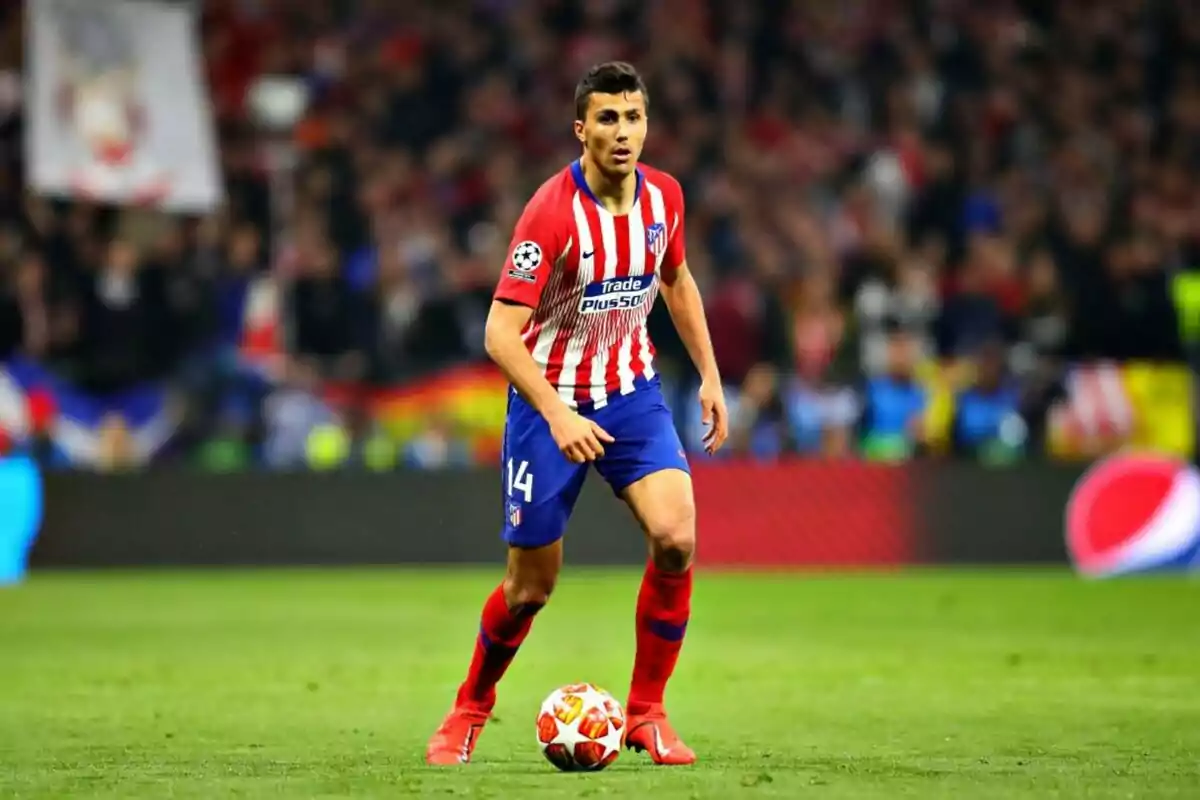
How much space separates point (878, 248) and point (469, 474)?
4.02 m

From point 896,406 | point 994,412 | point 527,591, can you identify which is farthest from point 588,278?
point 994,412

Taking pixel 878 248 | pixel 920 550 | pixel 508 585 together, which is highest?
pixel 878 248

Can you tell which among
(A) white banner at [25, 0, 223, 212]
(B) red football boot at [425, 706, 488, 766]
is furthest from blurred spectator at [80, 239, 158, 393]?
(B) red football boot at [425, 706, 488, 766]

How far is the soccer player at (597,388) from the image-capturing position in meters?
6.85

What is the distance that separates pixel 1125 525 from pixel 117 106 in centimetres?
849

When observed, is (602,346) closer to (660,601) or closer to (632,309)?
(632,309)

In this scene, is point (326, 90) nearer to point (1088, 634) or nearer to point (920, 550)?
point (920, 550)

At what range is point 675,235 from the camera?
723 cm

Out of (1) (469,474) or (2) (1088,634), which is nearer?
(2) (1088,634)

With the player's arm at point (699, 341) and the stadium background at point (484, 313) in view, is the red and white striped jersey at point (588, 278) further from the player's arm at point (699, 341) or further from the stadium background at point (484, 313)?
the stadium background at point (484, 313)

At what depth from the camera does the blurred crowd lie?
56.2 ft

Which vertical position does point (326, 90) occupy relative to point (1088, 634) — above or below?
above

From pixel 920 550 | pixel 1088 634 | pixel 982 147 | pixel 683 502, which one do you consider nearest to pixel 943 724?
pixel 683 502

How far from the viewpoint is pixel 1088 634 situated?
40.1ft
